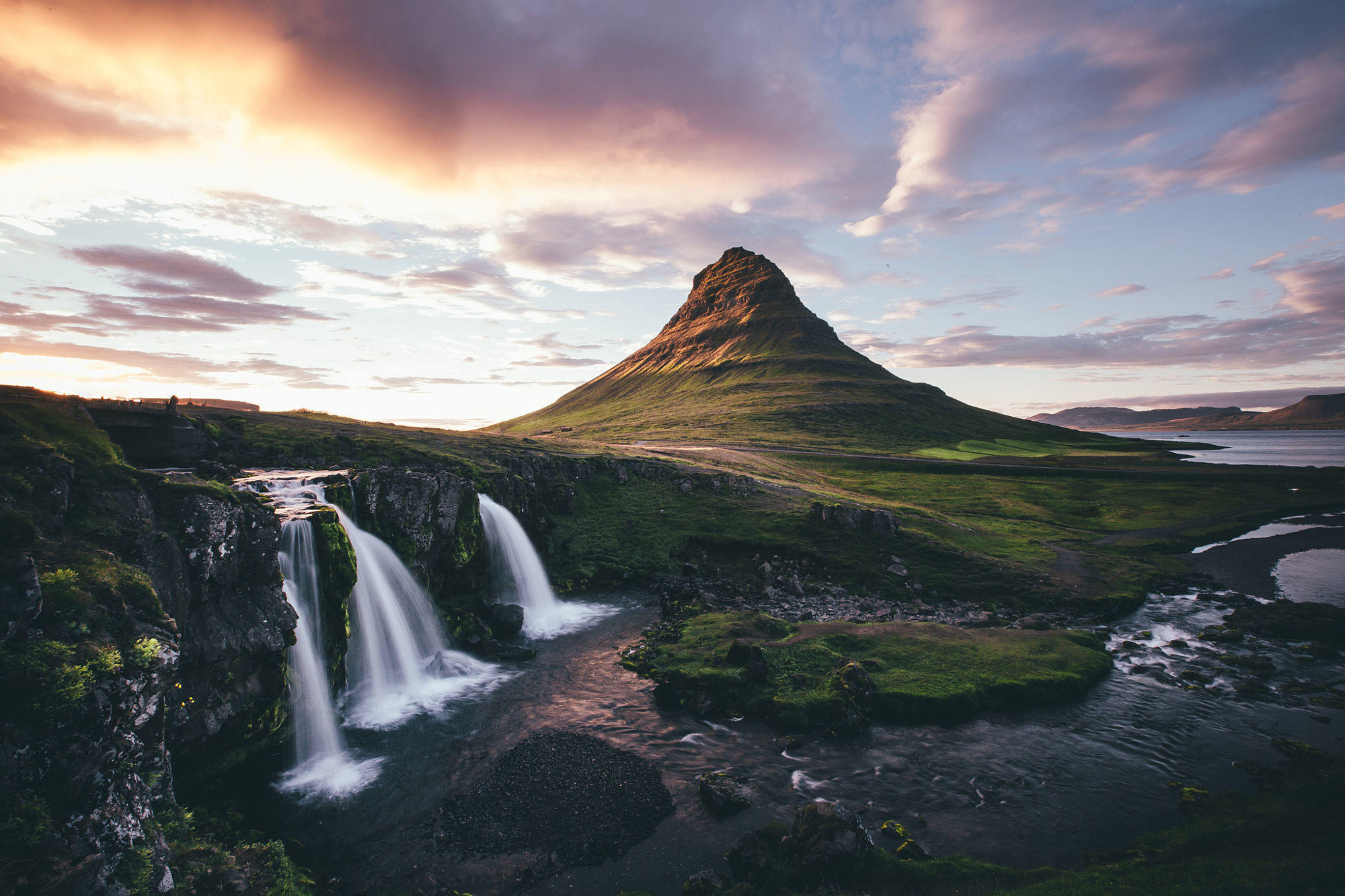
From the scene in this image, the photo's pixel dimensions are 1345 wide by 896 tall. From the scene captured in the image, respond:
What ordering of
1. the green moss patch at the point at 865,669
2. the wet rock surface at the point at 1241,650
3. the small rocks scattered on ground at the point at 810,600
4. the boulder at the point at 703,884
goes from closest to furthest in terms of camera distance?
the boulder at the point at 703,884, the green moss patch at the point at 865,669, the wet rock surface at the point at 1241,650, the small rocks scattered on ground at the point at 810,600

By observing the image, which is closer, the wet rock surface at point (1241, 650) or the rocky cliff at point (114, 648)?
the rocky cliff at point (114, 648)

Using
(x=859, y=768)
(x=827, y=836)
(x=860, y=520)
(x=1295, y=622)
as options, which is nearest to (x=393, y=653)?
(x=827, y=836)

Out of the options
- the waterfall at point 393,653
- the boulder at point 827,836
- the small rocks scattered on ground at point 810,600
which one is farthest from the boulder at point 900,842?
the waterfall at point 393,653

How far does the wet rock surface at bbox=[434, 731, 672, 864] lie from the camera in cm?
1587

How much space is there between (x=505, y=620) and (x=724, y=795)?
18813mm

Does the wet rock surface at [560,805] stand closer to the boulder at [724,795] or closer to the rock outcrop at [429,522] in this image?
the boulder at [724,795]

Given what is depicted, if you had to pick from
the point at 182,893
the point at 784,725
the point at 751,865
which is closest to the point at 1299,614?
the point at 784,725

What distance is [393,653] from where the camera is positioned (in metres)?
26.8

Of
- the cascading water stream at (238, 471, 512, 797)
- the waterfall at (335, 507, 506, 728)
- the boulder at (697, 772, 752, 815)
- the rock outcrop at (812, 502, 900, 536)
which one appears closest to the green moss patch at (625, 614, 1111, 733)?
the boulder at (697, 772, 752, 815)

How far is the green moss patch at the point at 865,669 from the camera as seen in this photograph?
22.9m

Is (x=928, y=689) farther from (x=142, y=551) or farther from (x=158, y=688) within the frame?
(x=142, y=551)

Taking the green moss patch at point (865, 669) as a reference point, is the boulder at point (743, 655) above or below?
above

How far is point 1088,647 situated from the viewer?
2848 cm

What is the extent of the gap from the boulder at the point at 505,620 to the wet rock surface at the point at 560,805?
11633 millimetres
